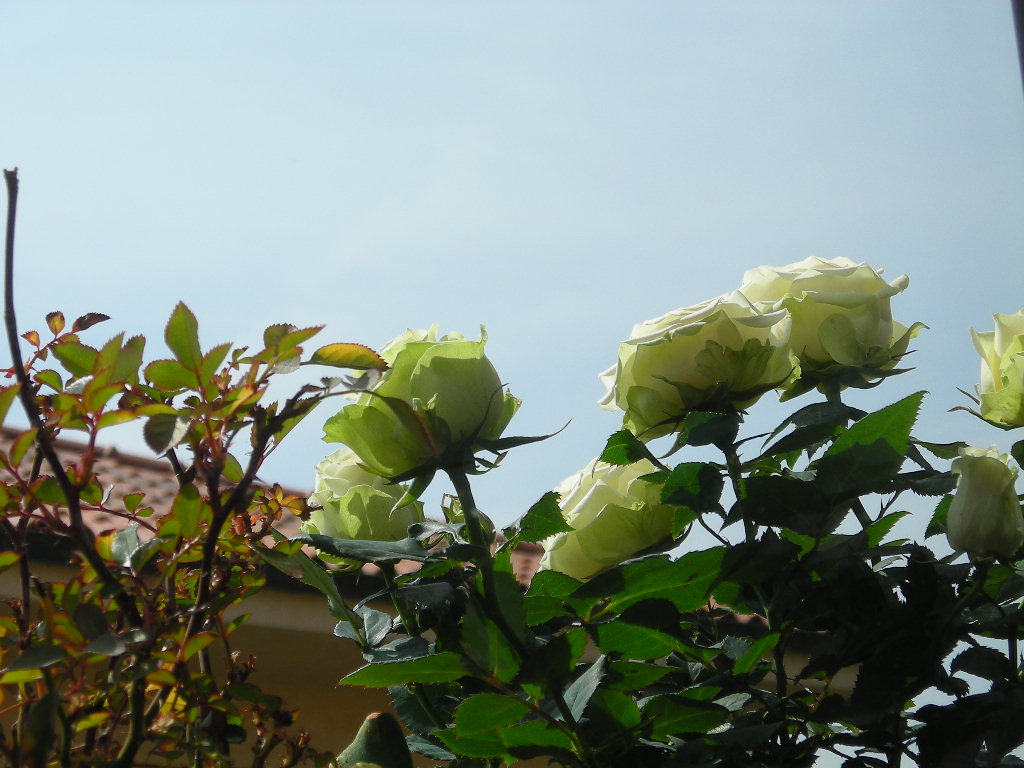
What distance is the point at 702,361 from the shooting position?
86 cm

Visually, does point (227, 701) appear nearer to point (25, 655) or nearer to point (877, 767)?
point (25, 655)

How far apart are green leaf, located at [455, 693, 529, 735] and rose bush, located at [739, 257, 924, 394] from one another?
Answer: 0.44 m

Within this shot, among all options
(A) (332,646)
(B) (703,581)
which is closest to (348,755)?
(B) (703,581)

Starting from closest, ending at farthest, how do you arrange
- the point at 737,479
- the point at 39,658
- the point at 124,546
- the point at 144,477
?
the point at 39,658 → the point at 124,546 → the point at 737,479 → the point at 144,477

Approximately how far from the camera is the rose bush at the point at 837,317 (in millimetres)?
921

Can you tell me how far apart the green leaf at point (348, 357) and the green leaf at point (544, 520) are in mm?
205

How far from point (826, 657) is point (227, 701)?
484 mm

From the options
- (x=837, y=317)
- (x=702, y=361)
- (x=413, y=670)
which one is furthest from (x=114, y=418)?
(x=837, y=317)

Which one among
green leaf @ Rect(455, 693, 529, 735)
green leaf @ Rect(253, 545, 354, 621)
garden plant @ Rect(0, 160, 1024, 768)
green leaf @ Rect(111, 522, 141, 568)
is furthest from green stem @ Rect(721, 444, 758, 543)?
green leaf @ Rect(111, 522, 141, 568)

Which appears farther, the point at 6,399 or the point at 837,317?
the point at 837,317

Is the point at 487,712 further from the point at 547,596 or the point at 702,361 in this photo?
the point at 702,361

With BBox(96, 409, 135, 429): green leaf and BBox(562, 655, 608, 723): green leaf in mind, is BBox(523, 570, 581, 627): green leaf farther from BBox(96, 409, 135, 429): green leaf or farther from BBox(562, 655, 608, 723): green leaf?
BBox(96, 409, 135, 429): green leaf

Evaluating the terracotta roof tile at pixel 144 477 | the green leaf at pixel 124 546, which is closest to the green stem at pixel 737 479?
the green leaf at pixel 124 546

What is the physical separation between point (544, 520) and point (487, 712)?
6.8 inches
